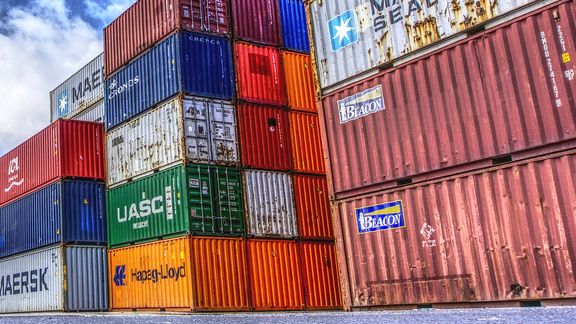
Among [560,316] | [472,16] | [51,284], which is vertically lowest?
[560,316]

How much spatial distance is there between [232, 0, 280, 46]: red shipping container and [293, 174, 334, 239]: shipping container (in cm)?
499

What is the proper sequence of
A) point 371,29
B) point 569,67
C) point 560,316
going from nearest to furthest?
point 560,316 < point 569,67 < point 371,29

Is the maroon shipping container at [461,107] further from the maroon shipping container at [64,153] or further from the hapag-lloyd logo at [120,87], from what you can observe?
the maroon shipping container at [64,153]

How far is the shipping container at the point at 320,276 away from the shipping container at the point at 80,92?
42.4 feet

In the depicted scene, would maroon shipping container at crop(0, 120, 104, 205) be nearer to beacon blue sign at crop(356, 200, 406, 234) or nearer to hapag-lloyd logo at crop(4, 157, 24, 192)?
hapag-lloyd logo at crop(4, 157, 24, 192)

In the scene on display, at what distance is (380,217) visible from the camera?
1240cm

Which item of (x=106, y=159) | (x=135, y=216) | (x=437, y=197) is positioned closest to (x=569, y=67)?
(x=437, y=197)

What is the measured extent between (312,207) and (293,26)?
670 centimetres

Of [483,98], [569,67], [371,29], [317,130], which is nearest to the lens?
[569,67]

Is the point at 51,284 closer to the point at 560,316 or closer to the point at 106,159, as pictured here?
the point at 106,159

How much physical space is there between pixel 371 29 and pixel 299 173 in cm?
707

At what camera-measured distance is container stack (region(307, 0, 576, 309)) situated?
33.7 feet

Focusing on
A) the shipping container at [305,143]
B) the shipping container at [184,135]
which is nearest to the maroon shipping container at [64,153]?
the shipping container at [184,135]

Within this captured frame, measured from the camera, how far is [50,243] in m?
21.6
